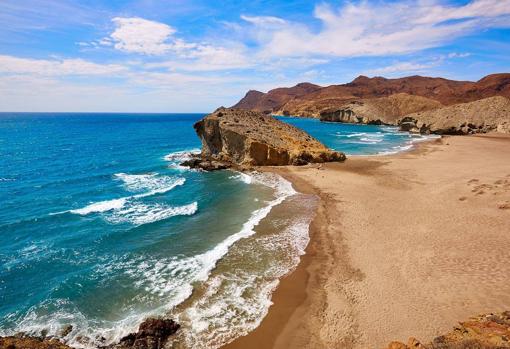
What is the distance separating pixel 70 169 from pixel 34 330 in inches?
1258

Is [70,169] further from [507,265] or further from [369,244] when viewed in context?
[507,265]

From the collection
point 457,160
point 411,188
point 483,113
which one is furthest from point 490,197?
point 483,113

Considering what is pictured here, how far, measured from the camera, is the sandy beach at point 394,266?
38.8 feet

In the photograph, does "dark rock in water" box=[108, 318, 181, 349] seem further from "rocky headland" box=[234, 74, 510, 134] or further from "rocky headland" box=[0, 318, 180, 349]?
"rocky headland" box=[234, 74, 510, 134]

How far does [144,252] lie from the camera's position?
18422 millimetres

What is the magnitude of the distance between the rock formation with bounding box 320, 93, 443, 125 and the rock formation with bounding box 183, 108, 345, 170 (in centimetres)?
7884

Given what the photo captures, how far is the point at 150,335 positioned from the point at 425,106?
119 metres

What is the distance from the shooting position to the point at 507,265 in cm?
1502

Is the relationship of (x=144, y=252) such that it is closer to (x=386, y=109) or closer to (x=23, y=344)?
(x=23, y=344)

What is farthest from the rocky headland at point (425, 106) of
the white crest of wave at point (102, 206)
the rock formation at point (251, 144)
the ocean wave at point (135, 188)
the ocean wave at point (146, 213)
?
the white crest of wave at point (102, 206)

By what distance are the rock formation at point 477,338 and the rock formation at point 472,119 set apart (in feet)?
252

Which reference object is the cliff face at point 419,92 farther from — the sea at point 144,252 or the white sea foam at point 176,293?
the white sea foam at point 176,293

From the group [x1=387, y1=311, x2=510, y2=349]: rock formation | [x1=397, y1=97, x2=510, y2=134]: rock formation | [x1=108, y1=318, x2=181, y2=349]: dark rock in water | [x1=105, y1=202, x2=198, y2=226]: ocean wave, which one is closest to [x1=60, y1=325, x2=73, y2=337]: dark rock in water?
[x1=108, y1=318, x2=181, y2=349]: dark rock in water

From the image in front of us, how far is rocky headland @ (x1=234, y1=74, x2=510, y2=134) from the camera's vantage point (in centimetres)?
7469
